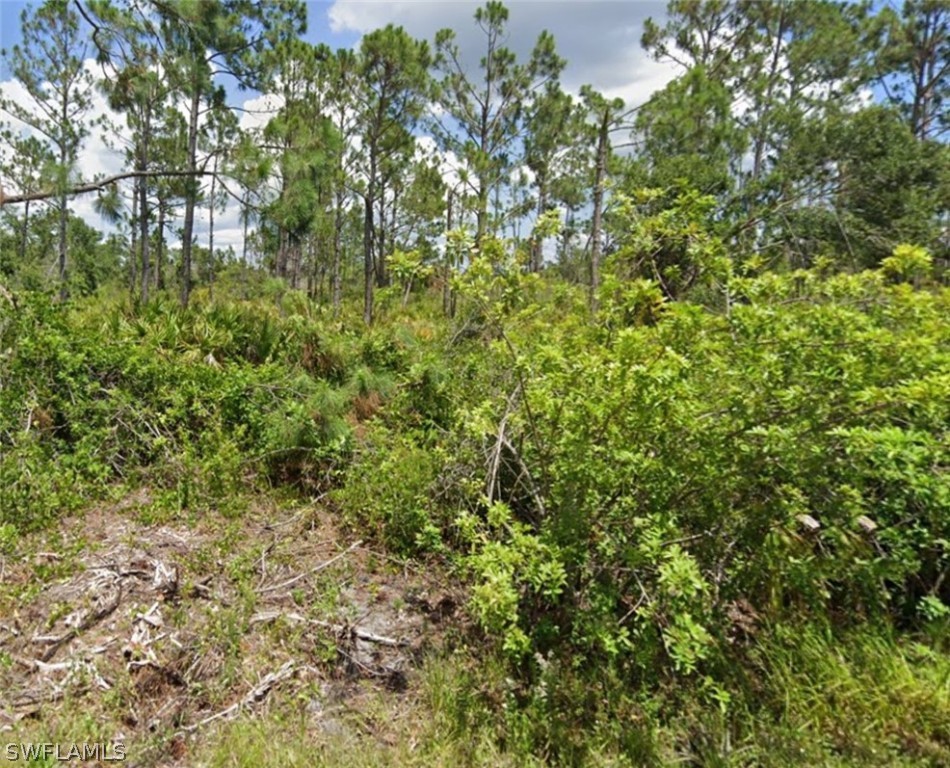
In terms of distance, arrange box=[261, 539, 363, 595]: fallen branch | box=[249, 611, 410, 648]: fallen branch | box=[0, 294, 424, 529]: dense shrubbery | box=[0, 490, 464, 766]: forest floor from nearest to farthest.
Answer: box=[0, 490, 464, 766]: forest floor < box=[249, 611, 410, 648]: fallen branch < box=[261, 539, 363, 595]: fallen branch < box=[0, 294, 424, 529]: dense shrubbery

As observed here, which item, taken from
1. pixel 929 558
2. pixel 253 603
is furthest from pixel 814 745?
pixel 253 603

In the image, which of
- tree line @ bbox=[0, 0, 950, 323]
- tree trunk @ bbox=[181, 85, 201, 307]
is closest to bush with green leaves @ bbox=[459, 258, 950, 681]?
tree line @ bbox=[0, 0, 950, 323]

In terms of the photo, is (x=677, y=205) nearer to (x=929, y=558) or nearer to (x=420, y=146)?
(x=929, y=558)

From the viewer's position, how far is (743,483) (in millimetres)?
2182

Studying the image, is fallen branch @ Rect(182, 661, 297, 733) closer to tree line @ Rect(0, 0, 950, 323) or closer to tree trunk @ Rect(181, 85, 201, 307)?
tree line @ Rect(0, 0, 950, 323)

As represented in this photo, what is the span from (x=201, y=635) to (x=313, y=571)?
0.71 meters

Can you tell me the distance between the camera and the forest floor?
2.13 metres

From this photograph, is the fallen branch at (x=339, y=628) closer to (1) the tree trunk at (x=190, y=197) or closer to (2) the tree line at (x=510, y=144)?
(2) the tree line at (x=510, y=144)

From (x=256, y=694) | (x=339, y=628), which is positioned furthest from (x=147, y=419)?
(x=256, y=694)

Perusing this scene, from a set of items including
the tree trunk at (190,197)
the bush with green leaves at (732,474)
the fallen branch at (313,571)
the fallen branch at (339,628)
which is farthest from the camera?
the tree trunk at (190,197)

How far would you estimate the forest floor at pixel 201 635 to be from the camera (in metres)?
2.13

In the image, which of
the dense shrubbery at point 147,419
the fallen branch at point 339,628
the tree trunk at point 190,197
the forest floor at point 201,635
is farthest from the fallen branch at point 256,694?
the tree trunk at point 190,197

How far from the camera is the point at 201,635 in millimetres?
2510

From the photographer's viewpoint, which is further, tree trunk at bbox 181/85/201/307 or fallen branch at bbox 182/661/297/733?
tree trunk at bbox 181/85/201/307
